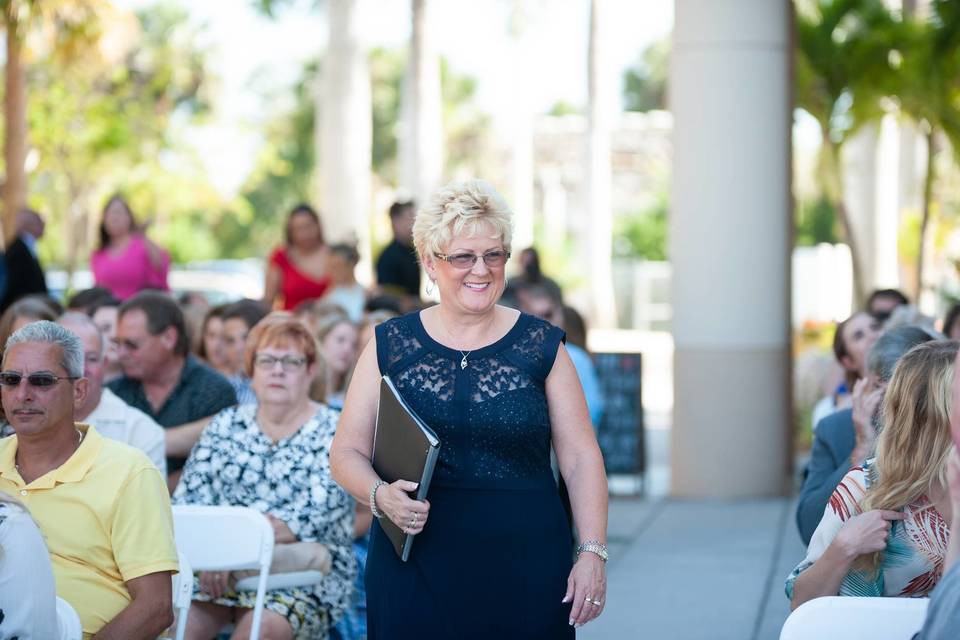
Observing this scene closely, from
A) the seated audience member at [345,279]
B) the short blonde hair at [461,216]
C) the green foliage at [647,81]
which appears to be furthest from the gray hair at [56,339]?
the green foliage at [647,81]

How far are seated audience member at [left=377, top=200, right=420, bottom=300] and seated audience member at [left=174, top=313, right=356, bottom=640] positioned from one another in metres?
6.27

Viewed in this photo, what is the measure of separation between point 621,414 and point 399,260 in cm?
228

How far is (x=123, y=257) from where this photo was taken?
11266 millimetres

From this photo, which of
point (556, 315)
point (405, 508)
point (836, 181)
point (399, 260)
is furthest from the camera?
point (836, 181)

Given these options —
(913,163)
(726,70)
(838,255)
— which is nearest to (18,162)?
(726,70)

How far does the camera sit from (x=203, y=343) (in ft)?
27.0

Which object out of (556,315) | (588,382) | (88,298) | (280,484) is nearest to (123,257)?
(88,298)

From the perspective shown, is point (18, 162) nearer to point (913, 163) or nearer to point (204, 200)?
point (913, 163)

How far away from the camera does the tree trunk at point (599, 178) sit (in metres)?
31.0

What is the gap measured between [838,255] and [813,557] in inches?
1312

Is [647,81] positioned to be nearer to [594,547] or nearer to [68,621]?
[594,547]

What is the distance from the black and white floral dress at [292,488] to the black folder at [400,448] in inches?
64.0

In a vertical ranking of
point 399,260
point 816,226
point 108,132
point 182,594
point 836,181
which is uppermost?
point 108,132

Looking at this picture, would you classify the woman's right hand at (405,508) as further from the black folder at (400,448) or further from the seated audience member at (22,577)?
the seated audience member at (22,577)
